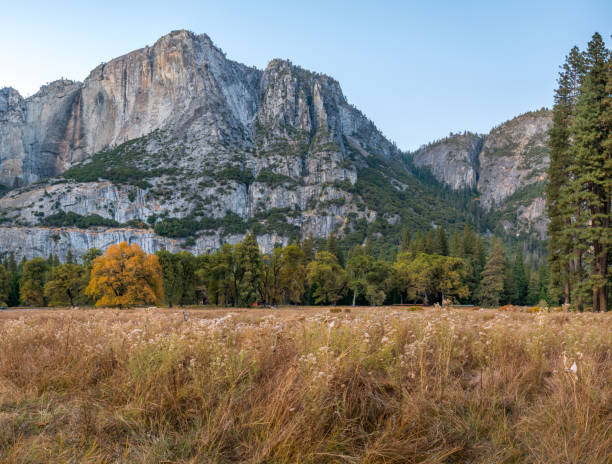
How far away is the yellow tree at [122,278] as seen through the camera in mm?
34188

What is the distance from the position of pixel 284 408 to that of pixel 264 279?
46472mm

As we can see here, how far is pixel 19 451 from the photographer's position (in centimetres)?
232

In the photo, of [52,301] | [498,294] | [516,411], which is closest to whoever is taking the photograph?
[516,411]

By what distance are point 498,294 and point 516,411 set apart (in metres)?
66.8

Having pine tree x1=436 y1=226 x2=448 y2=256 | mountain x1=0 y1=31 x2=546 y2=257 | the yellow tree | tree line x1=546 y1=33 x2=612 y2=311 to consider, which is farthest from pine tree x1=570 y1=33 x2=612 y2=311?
mountain x1=0 y1=31 x2=546 y2=257

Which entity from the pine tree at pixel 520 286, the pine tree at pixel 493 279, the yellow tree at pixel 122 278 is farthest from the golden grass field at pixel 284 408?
the pine tree at pixel 520 286

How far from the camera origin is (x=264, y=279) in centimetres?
4847

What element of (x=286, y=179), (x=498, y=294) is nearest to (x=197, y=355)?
(x=498, y=294)

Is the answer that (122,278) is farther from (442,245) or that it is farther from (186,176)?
(186,176)

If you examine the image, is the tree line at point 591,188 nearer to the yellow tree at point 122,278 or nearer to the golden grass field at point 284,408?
the golden grass field at point 284,408

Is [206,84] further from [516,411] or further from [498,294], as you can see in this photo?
[516,411]

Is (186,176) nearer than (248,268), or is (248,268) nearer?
(248,268)

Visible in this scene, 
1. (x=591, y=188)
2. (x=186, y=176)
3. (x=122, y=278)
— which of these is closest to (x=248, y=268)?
(x=122, y=278)

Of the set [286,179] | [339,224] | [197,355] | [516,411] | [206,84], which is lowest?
[516,411]
